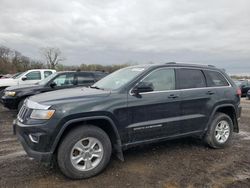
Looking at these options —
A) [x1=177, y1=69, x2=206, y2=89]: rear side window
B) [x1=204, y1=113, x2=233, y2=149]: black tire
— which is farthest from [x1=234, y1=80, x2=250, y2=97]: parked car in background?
[x1=177, y1=69, x2=206, y2=89]: rear side window

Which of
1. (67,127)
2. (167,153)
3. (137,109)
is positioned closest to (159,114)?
(137,109)

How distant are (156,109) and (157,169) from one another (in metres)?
1.02

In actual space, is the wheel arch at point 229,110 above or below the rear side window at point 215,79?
below

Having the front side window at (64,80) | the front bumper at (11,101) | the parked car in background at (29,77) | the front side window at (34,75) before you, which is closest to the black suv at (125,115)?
the front side window at (64,80)

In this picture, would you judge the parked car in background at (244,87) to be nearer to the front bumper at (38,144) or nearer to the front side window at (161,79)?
the front side window at (161,79)

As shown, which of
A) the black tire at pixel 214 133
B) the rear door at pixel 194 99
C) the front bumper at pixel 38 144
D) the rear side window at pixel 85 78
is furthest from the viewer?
the rear side window at pixel 85 78

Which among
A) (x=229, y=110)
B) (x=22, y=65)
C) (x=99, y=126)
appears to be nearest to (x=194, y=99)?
(x=229, y=110)

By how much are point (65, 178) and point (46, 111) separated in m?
1.09

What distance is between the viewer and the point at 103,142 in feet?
13.3

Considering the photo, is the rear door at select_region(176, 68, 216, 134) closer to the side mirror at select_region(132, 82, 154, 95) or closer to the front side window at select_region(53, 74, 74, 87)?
the side mirror at select_region(132, 82, 154, 95)

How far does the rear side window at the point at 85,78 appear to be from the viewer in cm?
1023

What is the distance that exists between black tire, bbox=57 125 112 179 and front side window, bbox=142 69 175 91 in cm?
129

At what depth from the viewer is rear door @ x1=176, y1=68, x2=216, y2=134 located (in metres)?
Answer: 4.95

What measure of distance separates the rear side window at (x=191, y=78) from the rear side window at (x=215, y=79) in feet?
0.51
